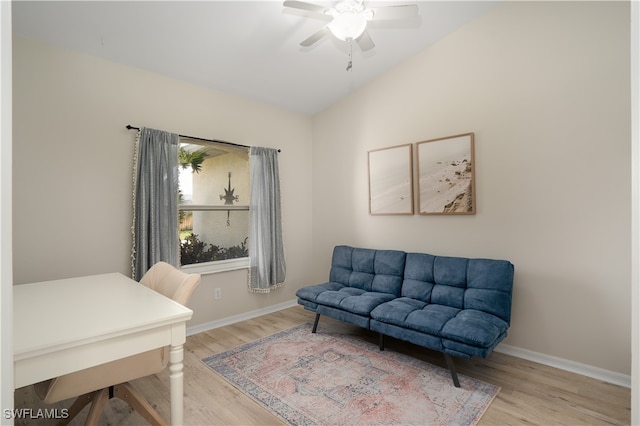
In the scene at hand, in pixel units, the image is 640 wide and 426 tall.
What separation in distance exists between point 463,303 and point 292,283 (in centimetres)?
225

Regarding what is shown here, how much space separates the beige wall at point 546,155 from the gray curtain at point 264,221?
1.57m

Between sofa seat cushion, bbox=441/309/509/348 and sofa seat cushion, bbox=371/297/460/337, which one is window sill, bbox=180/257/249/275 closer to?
sofa seat cushion, bbox=371/297/460/337

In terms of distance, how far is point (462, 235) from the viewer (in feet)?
9.87

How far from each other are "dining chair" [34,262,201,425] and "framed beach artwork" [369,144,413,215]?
7.65 ft

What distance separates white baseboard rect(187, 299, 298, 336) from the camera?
3.23 m

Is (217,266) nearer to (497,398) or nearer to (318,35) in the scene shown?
(318,35)

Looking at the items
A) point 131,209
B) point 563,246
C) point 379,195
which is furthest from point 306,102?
point 563,246

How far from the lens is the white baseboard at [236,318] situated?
127 inches

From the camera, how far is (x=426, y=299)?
2867 millimetres

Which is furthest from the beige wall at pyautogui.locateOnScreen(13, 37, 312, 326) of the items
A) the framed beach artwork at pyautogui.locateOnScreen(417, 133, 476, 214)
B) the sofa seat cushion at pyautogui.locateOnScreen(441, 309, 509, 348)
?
the sofa seat cushion at pyautogui.locateOnScreen(441, 309, 509, 348)

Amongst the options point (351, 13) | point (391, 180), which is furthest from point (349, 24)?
point (391, 180)

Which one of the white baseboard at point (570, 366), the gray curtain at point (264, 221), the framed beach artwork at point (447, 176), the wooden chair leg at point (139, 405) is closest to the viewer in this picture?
the wooden chair leg at point (139, 405)

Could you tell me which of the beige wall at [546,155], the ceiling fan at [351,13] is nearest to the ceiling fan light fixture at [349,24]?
the ceiling fan at [351,13]

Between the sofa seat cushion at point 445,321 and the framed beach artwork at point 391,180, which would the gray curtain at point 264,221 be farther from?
the sofa seat cushion at point 445,321
